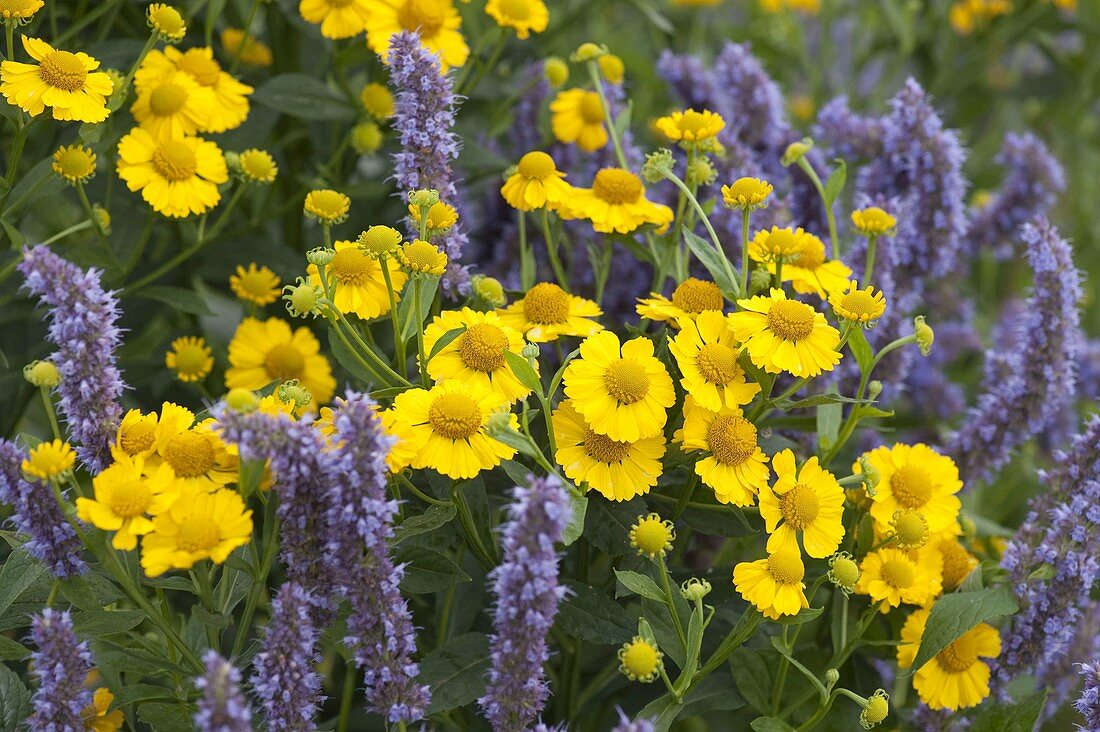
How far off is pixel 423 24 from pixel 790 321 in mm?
678

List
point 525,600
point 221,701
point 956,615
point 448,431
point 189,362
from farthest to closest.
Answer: point 189,362
point 956,615
point 448,431
point 525,600
point 221,701

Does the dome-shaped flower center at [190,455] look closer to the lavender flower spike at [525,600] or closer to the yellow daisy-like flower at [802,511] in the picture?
the lavender flower spike at [525,600]

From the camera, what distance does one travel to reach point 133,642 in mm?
1230

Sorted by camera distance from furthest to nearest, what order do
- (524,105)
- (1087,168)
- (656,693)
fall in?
(1087,168)
(524,105)
(656,693)

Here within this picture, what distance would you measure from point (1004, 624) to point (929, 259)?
23.6 inches

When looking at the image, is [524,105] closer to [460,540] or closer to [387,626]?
[460,540]

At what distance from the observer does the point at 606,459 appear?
1.10m

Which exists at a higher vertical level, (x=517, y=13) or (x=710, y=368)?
(x=517, y=13)

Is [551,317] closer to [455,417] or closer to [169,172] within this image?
[455,417]

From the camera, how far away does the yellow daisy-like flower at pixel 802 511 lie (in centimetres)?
111

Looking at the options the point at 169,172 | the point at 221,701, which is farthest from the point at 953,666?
the point at 169,172

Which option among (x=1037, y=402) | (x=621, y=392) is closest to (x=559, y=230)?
(x=621, y=392)

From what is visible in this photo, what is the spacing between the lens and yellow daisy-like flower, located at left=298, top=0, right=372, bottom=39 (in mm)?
1431


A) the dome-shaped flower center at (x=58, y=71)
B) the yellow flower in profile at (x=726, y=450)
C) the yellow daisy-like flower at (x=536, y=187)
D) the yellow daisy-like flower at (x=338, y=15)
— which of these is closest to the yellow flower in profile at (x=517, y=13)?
the yellow daisy-like flower at (x=338, y=15)
